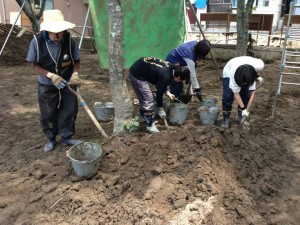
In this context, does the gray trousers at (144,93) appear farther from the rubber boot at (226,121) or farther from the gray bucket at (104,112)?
the rubber boot at (226,121)

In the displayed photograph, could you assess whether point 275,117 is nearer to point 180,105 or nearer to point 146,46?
point 180,105

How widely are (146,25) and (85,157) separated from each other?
418 cm

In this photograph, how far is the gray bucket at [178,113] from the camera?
481 cm

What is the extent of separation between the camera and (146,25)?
23.0 feet

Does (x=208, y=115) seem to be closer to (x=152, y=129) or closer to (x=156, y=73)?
(x=152, y=129)

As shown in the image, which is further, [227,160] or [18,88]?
[18,88]

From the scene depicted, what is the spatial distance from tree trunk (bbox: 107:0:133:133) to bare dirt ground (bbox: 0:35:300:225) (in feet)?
1.04

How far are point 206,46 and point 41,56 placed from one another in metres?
2.40

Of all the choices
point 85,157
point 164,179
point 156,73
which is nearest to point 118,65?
point 156,73

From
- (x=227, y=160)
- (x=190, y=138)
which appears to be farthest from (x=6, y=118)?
(x=227, y=160)

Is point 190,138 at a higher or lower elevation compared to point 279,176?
higher

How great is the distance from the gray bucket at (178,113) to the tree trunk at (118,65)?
2.84 feet

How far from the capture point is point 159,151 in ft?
12.2

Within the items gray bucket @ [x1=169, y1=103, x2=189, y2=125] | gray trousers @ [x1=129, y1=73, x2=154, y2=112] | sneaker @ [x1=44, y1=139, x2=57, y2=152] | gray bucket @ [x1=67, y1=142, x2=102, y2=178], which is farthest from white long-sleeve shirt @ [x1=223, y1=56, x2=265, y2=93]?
sneaker @ [x1=44, y1=139, x2=57, y2=152]
